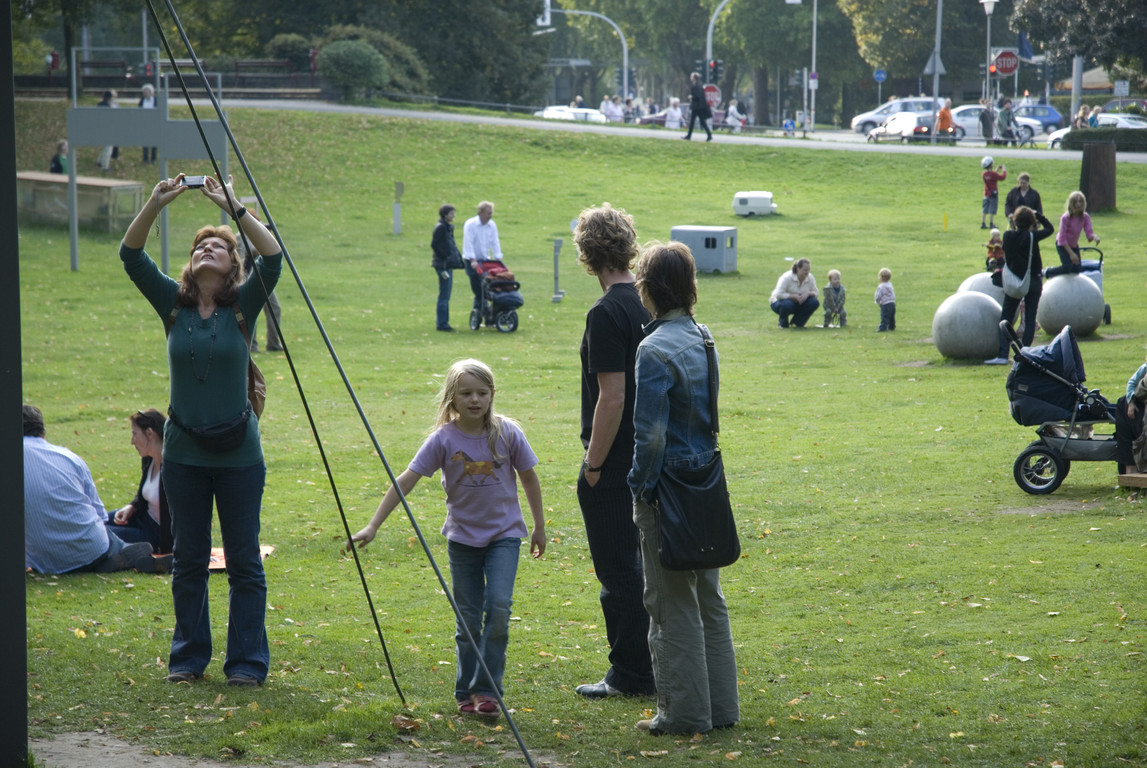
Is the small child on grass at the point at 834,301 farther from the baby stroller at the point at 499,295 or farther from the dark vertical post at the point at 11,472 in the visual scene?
the dark vertical post at the point at 11,472

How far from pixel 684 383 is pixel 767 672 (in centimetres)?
188

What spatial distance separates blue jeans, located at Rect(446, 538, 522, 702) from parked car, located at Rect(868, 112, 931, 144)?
47.4m

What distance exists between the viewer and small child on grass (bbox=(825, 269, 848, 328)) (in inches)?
818

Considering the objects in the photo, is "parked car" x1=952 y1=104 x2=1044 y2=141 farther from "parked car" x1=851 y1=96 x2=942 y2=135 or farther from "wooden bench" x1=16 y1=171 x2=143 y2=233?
"wooden bench" x1=16 y1=171 x2=143 y2=233

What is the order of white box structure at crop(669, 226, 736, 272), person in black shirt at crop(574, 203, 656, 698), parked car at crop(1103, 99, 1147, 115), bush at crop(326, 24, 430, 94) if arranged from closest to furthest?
person in black shirt at crop(574, 203, 656, 698) → white box structure at crop(669, 226, 736, 272) → bush at crop(326, 24, 430, 94) → parked car at crop(1103, 99, 1147, 115)

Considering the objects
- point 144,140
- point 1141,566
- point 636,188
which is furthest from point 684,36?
point 1141,566

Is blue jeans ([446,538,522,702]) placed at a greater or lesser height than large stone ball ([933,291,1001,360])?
lesser

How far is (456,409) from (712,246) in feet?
→ 72.4

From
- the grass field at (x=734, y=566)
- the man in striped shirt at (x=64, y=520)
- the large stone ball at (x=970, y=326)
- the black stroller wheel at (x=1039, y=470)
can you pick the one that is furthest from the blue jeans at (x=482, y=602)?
the large stone ball at (x=970, y=326)

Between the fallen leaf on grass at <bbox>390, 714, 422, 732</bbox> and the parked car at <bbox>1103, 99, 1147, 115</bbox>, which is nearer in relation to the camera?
the fallen leaf on grass at <bbox>390, 714, 422, 732</bbox>

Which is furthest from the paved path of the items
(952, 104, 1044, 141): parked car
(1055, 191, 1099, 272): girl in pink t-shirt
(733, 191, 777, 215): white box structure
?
(1055, 191, 1099, 272): girl in pink t-shirt

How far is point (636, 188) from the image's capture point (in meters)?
37.8

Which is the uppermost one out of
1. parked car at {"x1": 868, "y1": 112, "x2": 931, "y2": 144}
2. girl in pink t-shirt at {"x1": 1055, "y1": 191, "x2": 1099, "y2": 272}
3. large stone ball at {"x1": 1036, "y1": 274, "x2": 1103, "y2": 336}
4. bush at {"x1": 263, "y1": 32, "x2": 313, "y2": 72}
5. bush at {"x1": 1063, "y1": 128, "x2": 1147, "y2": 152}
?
bush at {"x1": 263, "y1": 32, "x2": 313, "y2": 72}

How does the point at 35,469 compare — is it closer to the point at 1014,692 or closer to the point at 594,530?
the point at 594,530
